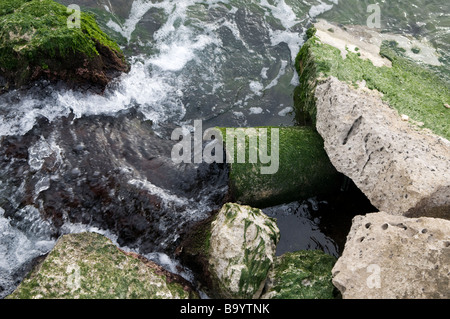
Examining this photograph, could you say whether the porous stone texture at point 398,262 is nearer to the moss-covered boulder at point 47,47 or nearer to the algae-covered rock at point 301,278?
the algae-covered rock at point 301,278

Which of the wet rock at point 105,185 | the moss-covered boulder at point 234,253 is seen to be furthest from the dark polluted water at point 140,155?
the moss-covered boulder at point 234,253

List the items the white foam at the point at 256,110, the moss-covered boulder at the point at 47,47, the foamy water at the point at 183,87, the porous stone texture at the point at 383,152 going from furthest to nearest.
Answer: the white foam at the point at 256,110 < the moss-covered boulder at the point at 47,47 < the foamy water at the point at 183,87 < the porous stone texture at the point at 383,152

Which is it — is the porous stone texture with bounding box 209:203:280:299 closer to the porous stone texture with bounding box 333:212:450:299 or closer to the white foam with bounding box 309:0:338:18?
the porous stone texture with bounding box 333:212:450:299

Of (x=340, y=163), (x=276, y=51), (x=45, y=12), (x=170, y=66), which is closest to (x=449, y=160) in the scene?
(x=340, y=163)

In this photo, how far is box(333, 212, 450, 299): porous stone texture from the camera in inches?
129

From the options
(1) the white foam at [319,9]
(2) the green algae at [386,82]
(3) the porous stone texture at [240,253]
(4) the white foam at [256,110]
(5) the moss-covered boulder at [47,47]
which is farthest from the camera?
(1) the white foam at [319,9]

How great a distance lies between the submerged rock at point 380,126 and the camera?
158 inches

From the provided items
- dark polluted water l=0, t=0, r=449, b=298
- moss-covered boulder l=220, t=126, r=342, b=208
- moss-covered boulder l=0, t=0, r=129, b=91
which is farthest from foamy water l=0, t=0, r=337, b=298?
moss-covered boulder l=220, t=126, r=342, b=208

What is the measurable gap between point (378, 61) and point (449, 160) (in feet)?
8.27

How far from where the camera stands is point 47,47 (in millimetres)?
4742

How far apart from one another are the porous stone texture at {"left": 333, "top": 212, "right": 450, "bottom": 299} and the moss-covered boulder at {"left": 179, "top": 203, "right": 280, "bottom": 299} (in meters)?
0.72

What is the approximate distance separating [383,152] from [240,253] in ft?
6.15

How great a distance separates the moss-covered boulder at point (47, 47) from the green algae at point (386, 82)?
2.89 m

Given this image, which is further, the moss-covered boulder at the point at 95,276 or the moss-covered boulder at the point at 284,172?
the moss-covered boulder at the point at 284,172
